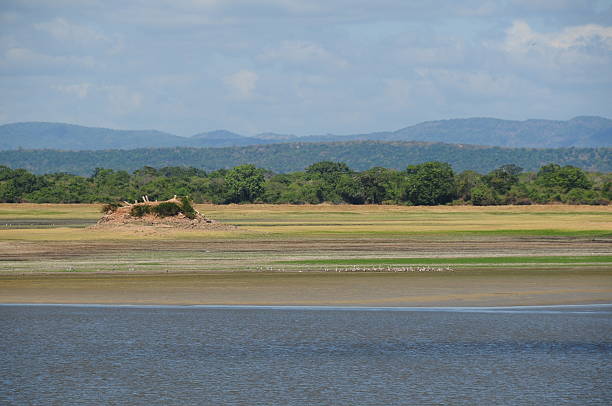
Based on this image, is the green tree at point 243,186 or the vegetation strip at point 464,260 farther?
the green tree at point 243,186

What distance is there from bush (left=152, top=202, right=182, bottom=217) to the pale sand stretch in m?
21.7

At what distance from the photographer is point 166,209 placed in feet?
162

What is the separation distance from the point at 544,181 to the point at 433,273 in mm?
78038

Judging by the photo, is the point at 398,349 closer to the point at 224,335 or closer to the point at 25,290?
the point at 224,335

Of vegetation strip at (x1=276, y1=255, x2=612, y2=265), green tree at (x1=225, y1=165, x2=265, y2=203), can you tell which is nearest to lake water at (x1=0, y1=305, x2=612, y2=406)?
vegetation strip at (x1=276, y1=255, x2=612, y2=265)

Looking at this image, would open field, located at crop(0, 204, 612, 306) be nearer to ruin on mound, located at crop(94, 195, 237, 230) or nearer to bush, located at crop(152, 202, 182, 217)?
ruin on mound, located at crop(94, 195, 237, 230)

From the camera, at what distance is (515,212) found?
80.1 meters

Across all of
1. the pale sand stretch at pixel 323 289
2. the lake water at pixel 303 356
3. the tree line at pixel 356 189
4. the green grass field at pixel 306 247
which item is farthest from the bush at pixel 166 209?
the tree line at pixel 356 189

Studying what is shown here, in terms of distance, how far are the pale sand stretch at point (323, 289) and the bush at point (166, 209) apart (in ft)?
71.2

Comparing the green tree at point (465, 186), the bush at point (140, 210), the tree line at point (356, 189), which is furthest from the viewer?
the green tree at point (465, 186)

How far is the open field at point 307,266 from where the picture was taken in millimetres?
23625

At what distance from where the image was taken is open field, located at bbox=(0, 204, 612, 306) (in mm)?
23625

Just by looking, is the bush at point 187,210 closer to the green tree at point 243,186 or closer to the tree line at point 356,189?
the tree line at point 356,189

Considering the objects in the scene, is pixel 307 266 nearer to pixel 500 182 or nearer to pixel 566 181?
pixel 500 182
